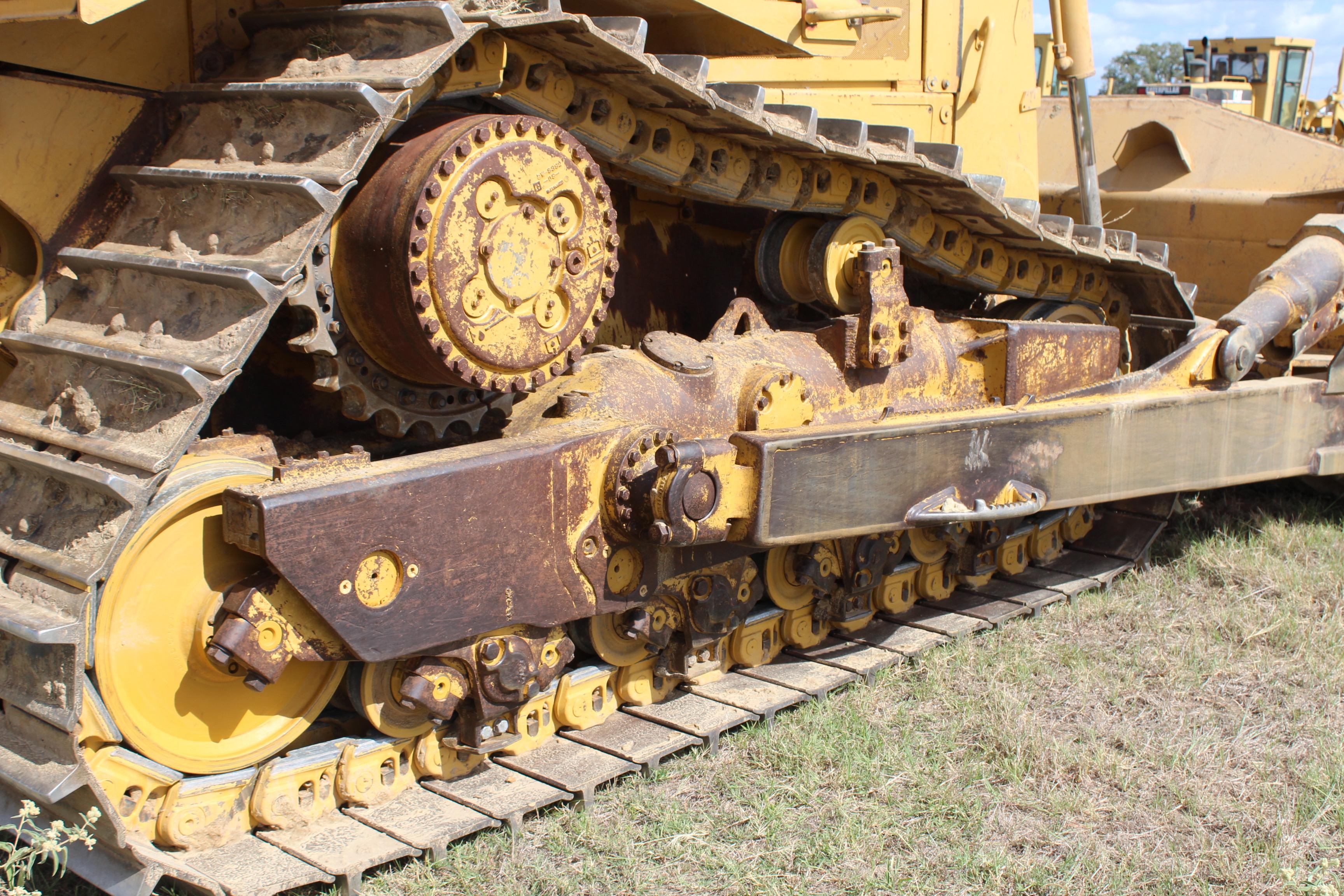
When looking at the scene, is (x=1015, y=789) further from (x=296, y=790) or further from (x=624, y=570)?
(x=296, y=790)

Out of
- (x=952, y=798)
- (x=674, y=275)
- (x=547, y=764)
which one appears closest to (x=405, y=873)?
(x=547, y=764)

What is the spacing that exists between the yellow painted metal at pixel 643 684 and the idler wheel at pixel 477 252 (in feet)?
3.67

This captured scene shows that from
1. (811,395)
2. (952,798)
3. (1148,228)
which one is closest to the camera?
(952,798)

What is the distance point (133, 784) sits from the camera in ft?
9.66

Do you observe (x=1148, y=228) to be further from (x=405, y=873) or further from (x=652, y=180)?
(x=405, y=873)

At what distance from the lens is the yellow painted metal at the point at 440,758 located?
3.49 metres

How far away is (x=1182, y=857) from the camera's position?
3.29 metres

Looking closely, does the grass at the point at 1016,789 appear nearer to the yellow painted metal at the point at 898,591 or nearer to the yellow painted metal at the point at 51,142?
the yellow painted metal at the point at 898,591

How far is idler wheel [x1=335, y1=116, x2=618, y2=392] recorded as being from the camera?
2.97 metres

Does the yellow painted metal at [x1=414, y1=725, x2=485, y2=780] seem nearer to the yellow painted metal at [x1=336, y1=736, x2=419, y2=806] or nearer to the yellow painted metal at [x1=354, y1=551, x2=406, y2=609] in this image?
the yellow painted metal at [x1=336, y1=736, x2=419, y2=806]

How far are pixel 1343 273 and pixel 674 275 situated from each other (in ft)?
9.64

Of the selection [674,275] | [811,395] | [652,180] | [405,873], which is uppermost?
[652,180]

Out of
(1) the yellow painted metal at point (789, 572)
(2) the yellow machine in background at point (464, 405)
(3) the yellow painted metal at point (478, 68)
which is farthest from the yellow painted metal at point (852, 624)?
(3) the yellow painted metal at point (478, 68)

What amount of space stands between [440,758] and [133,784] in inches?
33.4
